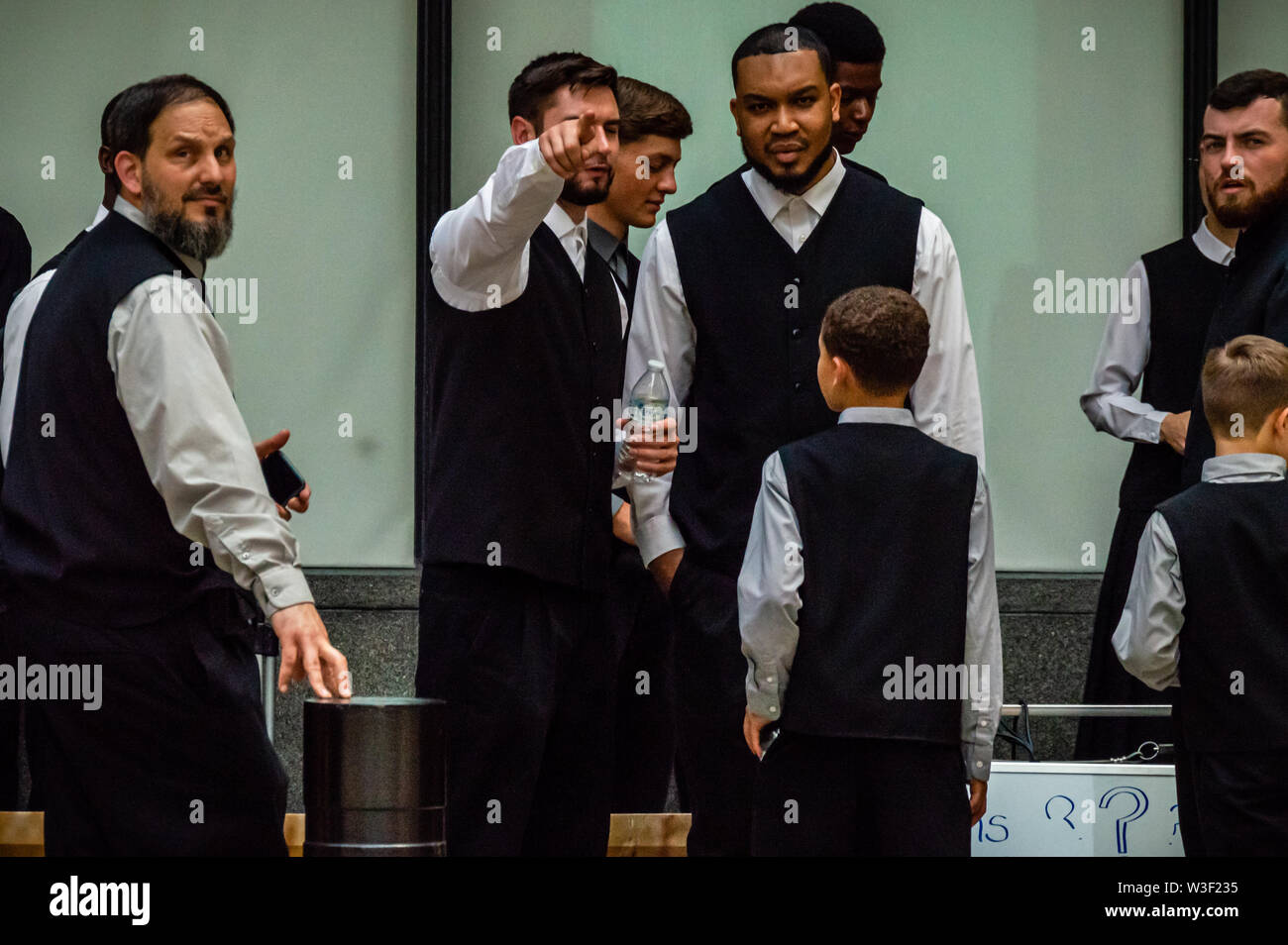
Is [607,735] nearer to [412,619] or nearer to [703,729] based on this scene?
[703,729]

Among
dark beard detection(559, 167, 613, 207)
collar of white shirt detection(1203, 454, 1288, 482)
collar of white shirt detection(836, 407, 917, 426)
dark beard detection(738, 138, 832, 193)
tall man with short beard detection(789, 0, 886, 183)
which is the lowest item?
collar of white shirt detection(1203, 454, 1288, 482)

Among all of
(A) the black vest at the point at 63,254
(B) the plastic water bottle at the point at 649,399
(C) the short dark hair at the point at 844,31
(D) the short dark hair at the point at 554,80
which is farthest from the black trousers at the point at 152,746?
(C) the short dark hair at the point at 844,31

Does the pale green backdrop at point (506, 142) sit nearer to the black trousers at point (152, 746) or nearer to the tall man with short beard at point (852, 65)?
the tall man with short beard at point (852, 65)

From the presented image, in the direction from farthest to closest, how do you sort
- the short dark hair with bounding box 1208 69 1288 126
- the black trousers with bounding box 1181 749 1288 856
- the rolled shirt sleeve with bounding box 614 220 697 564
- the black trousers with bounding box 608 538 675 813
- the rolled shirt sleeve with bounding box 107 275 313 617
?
the black trousers with bounding box 608 538 675 813 < the short dark hair with bounding box 1208 69 1288 126 < the rolled shirt sleeve with bounding box 614 220 697 564 < the black trousers with bounding box 1181 749 1288 856 < the rolled shirt sleeve with bounding box 107 275 313 617

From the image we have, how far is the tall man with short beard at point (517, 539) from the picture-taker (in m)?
3.87

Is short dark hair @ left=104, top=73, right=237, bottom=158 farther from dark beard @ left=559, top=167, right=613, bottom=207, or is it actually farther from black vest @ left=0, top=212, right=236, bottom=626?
dark beard @ left=559, top=167, right=613, bottom=207

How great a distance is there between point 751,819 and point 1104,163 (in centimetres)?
345

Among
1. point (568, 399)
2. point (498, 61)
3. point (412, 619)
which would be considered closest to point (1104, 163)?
point (498, 61)

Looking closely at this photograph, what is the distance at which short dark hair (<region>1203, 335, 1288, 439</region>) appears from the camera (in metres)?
3.97

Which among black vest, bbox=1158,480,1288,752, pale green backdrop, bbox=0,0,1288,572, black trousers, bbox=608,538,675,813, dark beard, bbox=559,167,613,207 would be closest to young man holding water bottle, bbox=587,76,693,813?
black trousers, bbox=608,538,675,813

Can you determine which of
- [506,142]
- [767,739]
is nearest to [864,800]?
[767,739]

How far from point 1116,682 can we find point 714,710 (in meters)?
2.14

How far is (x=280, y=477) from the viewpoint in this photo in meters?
4.05

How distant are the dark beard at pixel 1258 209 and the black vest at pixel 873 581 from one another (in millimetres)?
1343
